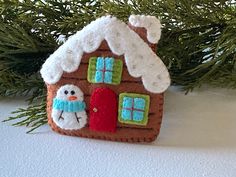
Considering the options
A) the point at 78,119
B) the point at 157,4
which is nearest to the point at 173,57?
the point at 157,4

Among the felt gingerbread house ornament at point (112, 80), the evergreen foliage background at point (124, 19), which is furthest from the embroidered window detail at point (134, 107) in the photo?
the evergreen foliage background at point (124, 19)

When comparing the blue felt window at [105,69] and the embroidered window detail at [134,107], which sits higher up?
the blue felt window at [105,69]

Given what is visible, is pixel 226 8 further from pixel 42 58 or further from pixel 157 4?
pixel 42 58

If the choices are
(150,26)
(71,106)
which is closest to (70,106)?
(71,106)

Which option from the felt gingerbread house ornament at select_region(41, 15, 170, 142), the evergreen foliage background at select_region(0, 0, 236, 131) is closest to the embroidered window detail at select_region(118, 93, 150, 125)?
the felt gingerbread house ornament at select_region(41, 15, 170, 142)

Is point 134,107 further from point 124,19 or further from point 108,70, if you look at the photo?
point 124,19

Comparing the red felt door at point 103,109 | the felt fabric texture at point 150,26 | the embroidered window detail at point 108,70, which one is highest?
the felt fabric texture at point 150,26

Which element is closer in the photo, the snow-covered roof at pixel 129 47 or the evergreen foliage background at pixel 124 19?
the snow-covered roof at pixel 129 47

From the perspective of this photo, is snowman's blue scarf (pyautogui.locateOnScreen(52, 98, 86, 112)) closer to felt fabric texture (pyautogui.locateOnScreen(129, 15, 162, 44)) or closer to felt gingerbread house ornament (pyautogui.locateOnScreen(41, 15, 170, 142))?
felt gingerbread house ornament (pyautogui.locateOnScreen(41, 15, 170, 142))

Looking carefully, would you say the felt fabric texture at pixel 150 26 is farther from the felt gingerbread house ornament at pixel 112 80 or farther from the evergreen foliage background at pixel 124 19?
the evergreen foliage background at pixel 124 19
